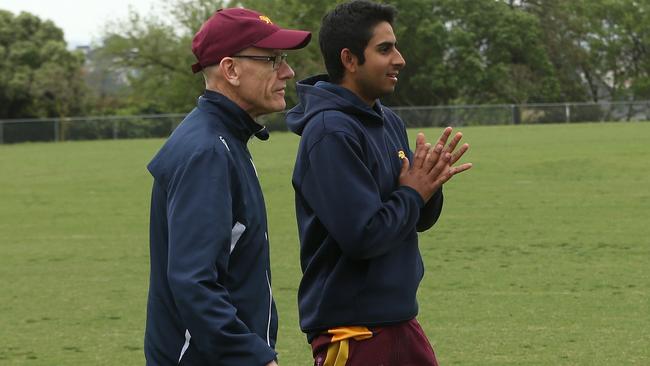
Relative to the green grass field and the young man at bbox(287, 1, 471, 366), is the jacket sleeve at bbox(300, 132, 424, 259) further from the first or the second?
the green grass field

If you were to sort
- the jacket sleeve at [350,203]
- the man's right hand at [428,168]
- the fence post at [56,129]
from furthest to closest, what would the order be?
the fence post at [56,129] → the man's right hand at [428,168] → the jacket sleeve at [350,203]

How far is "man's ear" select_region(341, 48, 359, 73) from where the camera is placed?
4031 millimetres

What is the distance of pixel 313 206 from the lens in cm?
386

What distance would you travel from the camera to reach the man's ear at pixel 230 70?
345 centimetres

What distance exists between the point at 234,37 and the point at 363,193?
0.69m

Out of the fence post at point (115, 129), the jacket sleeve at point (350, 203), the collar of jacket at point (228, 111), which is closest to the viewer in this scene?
the collar of jacket at point (228, 111)

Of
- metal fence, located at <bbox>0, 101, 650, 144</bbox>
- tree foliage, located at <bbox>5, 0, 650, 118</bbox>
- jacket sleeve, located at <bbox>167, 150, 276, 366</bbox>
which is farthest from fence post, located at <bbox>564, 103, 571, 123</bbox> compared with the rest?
jacket sleeve, located at <bbox>167, 150, 276, 366</bbox>

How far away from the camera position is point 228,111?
3.44 m

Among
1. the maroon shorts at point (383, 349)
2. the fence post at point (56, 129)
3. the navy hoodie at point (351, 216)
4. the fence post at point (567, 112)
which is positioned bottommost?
the fence post at point (56, 129)

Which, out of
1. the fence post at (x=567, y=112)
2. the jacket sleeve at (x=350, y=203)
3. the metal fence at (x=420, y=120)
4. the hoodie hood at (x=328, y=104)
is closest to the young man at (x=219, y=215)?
the jacket sleeve at (x=350, y=203)

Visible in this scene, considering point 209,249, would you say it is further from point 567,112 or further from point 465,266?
point 567,112

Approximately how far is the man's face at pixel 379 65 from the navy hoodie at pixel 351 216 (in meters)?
0.06

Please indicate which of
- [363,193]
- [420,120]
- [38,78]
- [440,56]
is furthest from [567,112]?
[363,193]

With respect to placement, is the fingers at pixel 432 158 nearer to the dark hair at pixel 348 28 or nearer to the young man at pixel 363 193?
the young man at pixel 363 193
